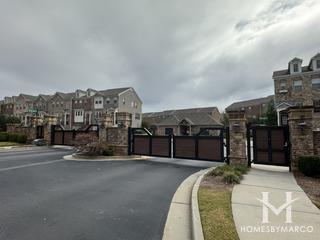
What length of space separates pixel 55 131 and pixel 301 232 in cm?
1945

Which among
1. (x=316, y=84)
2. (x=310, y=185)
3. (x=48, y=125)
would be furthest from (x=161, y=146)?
(x=316, y=84)

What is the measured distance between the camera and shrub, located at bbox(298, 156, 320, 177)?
7193mm

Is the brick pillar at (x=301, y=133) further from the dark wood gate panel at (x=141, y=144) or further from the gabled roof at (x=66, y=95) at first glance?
the gabled roof at (x=66, y=95)

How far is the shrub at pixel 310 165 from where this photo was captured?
23.6ft

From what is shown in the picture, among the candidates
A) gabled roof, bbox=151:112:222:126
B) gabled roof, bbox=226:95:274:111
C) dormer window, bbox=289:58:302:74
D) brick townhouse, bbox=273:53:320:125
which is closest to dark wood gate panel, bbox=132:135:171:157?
brick townhouse, bbox=273:53:320:125

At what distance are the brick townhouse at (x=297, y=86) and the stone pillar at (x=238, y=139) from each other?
61.4 feet

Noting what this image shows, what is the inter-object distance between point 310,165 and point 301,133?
1356 millimetres

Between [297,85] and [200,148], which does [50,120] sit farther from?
[297,85]

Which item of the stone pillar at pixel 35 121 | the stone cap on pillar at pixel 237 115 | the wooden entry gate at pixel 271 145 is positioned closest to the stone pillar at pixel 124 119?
the stone cap on pillar at pixel 237 115

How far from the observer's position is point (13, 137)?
21.1 m

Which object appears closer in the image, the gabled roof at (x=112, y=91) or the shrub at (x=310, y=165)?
the shrub at (x=310, y=165)

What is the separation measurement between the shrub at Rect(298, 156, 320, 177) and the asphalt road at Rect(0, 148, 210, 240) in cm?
473

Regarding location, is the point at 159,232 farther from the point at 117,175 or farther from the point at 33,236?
the point at 117,175

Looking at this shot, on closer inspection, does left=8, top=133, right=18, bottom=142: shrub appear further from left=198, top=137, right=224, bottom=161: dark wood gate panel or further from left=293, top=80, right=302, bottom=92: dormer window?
left=293, top=80, right=302, bottom=92: dormer window
